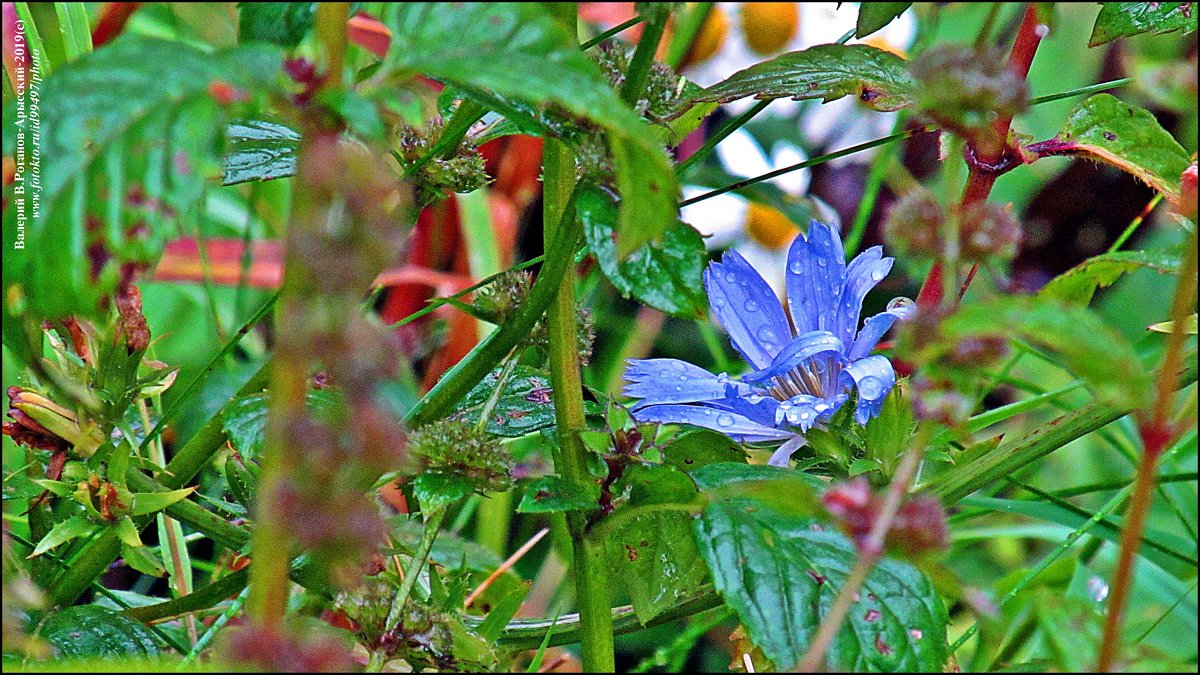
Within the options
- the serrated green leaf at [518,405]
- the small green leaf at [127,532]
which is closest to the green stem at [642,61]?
the serrated green leaf at [518,405]

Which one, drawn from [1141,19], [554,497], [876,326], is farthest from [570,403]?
[1141,19]

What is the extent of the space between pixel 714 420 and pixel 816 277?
0.29ft

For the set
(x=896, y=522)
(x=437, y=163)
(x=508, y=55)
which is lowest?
(x=896, y=522)

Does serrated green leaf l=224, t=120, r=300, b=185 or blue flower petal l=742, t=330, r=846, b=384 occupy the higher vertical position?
serrated green leaf l=224, t=120, r=300, b=185

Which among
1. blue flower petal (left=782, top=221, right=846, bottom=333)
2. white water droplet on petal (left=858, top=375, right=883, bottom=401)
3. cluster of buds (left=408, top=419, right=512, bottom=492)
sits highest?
blue flower petal (left=782, top=221, right=846, bottom=333)

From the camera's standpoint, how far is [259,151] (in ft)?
1.61

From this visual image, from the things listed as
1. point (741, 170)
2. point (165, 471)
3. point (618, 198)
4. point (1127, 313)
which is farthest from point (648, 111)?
point (1127, 313)

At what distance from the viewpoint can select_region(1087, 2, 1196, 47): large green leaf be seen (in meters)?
0.45

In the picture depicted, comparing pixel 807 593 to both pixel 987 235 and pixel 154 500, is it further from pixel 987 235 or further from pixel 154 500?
pixel 154 500

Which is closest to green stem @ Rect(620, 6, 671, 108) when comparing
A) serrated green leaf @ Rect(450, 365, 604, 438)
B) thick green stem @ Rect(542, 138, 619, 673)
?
thick green stem @ Rect(542, 138, 619, 673)

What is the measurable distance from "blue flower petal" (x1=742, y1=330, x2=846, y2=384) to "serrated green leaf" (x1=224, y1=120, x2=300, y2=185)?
0.21m

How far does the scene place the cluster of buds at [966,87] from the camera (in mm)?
269

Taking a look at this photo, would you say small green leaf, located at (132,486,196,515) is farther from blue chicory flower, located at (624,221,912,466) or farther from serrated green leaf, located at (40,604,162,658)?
blue chicory flower, located at (624,221,912,466)

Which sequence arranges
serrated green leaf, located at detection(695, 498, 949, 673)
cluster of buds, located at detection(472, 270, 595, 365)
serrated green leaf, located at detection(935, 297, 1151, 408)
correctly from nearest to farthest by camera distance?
1. serrated green leaf, located at detection(935, 297, 1151, 408)
2. serrated green leaf, located at detection(695, 498, 949, 673)
3. cluster of buds, located at detection(472, 270, 595, 365)
